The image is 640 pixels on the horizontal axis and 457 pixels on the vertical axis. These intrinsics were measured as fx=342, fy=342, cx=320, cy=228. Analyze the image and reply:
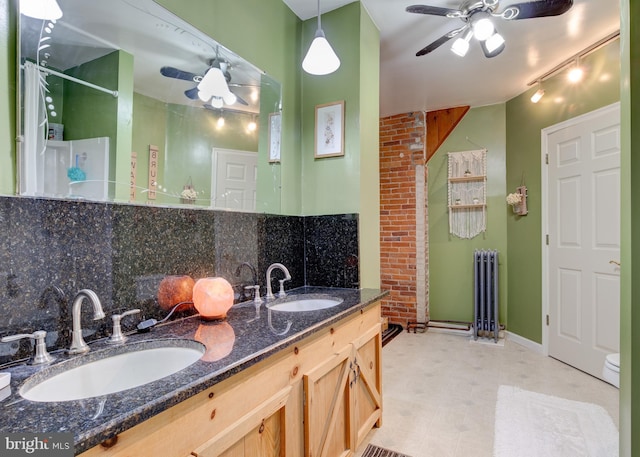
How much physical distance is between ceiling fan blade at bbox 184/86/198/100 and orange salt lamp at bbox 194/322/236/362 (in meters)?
1.05

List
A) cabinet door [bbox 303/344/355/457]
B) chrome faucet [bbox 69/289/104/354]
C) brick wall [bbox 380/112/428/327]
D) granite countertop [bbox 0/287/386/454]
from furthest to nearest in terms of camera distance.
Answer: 1. brick wall [bbox 380/112/428/327]
2. cabinet door [bbox 303/344/355/457]
3. chrome faucet [bbox 69/289/104/354]
4. granite countertop [bbox 0/287/386/454]

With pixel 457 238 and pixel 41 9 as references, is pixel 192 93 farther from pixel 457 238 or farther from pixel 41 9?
pixel 457 238

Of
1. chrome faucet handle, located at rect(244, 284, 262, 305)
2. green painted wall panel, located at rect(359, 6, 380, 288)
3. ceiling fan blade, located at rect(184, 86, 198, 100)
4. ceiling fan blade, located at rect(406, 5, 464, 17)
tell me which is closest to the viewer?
ceiling fan blade, located at rect(184, 86, 198, 100)

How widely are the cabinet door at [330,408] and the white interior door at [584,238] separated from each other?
94.9 inches

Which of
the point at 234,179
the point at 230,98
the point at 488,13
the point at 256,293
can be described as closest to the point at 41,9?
the point at 230,98

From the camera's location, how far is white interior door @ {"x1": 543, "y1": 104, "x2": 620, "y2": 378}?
274 centimetres

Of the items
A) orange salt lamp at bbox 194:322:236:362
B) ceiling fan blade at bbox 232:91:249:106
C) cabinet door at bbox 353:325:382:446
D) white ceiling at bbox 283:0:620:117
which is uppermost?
white ceiling at bbox 283:0:620:117

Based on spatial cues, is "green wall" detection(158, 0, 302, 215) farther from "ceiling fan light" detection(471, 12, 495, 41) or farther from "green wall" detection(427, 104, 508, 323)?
"green wall" detection(427, 104, 508, 323)

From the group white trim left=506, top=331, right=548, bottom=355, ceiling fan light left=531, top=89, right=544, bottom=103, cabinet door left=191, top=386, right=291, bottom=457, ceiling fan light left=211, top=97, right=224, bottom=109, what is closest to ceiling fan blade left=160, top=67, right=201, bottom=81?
ceiling fan light left=211, top=97, right=224, bottom=109

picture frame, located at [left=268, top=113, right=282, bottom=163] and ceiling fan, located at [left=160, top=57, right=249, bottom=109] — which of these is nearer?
ceiling fan, located at [left=160, top=57, right=249, bottom=109]

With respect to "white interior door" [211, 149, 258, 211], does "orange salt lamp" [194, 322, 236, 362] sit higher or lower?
lower

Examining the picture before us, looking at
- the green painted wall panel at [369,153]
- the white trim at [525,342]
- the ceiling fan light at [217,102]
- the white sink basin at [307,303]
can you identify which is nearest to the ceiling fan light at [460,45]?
the green painted wall panel at [369,153]

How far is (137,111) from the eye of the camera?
1382 mm

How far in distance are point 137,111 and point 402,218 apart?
338cm
